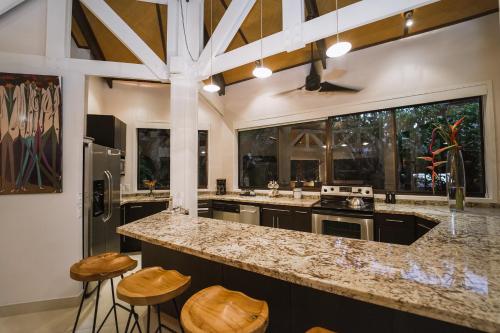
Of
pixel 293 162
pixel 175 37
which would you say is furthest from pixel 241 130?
pixel 175 37

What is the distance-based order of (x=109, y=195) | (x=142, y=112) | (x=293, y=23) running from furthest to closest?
(x=142, y=112)
(x=109, y=195)
(x=293, y=23)

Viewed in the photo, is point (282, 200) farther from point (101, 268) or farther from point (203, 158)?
point (101, 268)

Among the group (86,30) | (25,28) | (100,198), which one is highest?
(86,30)

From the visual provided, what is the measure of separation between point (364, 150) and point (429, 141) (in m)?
0.81

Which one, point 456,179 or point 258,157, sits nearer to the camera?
point 456,179

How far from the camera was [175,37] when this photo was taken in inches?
108

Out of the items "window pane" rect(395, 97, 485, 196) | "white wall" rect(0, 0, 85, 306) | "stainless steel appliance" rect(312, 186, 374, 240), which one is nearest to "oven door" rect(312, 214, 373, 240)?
"stainless steel appliance" rect(312, 186, 374, 240)

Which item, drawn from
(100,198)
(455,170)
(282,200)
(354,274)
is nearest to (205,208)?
(282,200)

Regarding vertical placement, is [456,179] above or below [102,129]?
below

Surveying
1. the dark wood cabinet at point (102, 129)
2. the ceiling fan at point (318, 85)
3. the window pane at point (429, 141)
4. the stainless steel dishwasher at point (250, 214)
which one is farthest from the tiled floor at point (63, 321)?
the ceiling fan at point (318, 85)

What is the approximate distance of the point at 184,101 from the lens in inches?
106

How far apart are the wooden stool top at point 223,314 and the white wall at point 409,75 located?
3.31 metres

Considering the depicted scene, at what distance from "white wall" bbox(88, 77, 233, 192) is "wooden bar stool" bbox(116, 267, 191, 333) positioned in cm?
344

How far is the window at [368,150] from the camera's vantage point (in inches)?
113
